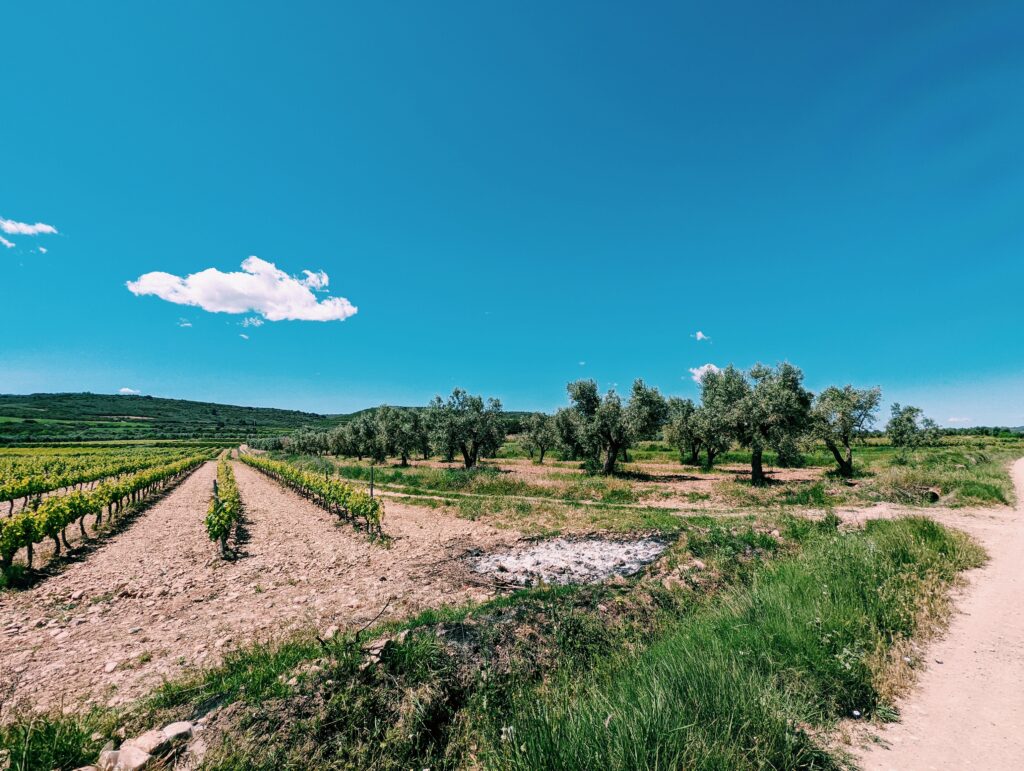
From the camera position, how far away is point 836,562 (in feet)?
30.1

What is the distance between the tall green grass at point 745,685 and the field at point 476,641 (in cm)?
3

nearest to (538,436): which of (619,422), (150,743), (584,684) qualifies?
(619,422)

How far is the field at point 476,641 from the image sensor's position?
4512 mm

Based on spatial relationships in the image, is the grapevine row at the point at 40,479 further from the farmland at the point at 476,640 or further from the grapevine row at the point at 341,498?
the grapevine row at the point at 341,498

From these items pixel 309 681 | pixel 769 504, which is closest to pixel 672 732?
pixel 309 681

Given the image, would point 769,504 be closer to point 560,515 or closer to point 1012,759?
point 560,515

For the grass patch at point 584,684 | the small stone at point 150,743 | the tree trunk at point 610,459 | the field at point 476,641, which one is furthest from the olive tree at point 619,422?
the small stone at point 150,743

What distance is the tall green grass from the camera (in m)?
3.88

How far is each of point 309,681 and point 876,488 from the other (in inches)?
1279

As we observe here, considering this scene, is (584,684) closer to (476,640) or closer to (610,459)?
(476,640)

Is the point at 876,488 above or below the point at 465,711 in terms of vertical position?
above

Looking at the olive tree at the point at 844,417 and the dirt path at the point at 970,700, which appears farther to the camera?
the olive tree at the point at 844,417

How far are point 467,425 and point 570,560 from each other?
39769mm

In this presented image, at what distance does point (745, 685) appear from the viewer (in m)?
→ 4.74
